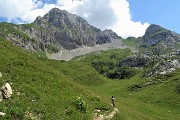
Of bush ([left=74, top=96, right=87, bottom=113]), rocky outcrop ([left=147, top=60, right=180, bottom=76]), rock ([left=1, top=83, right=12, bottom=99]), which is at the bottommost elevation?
bush ([left=74, top=96, right=87, bottom=113])

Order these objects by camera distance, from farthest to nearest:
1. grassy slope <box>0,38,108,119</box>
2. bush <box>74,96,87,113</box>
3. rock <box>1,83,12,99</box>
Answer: bush <box>74,96,87,113</box>, rock <box>1,83,12,99</box>, grassy slope <box>0,38,108,119</box>

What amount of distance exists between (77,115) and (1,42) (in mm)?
23001

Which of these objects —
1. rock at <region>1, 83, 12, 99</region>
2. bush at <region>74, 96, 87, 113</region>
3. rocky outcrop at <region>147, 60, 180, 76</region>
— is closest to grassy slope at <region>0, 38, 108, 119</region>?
bush at <region>74, 96, 87, 113</region>

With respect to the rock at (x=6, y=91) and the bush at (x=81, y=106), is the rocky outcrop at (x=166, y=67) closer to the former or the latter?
the bush at (x=81, y=106)

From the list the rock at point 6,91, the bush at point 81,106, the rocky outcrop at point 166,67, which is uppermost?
the rocky outcrop at point 166,67

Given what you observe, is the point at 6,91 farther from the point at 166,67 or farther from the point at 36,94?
the point at 166,67

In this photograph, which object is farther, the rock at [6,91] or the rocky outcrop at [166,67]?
the rocky outcrop at [166,67]

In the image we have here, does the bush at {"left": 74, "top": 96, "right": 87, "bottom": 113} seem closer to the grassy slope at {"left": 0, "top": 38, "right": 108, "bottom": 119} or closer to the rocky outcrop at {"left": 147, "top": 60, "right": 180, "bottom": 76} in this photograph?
the grassy slope at {"left": 0, "top": 38, "right": 108, "bottom": 119}

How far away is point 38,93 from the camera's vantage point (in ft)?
127

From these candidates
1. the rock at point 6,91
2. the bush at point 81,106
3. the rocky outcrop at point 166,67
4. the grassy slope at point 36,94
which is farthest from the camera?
the rocky outcrop at point 166,67

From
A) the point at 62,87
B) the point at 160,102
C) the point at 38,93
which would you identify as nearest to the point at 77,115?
the point at 38,93

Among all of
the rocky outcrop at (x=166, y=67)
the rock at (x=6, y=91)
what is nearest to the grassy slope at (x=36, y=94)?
the rock at (x=6, y=91)

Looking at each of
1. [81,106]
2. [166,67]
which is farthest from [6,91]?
[166,67]

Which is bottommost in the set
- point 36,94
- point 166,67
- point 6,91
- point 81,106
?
point 81,106
